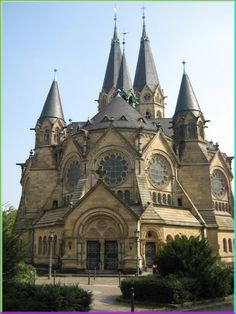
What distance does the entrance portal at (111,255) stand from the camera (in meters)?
31.8

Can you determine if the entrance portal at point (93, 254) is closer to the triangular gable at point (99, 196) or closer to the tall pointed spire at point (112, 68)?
the triangular gable at point (99, 196)

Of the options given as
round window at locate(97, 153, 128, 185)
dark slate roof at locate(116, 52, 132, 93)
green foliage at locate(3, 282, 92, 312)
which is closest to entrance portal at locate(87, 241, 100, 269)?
round window at locate(97, 153, 128, 185)

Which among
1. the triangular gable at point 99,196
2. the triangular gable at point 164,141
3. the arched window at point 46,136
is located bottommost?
the triangular gable at point 99,196

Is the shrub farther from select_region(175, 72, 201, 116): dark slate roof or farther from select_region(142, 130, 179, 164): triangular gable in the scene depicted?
select_region(175, 72, 201, 116): dark slate roof

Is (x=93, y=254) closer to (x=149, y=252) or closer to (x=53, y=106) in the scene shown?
(x=149, y=252)

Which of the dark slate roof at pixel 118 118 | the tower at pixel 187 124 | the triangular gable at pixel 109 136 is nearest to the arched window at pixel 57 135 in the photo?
the dark slate roof at pixel 118 118

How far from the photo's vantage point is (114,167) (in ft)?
126

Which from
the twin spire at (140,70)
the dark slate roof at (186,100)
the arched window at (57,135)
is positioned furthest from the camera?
the twin spire at (140,70)

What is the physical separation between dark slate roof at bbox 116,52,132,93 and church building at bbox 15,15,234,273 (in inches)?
711

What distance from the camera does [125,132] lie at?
1554 inches

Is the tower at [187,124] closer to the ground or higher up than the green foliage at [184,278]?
higher up

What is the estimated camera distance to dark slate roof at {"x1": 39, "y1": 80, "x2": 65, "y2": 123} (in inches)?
1848

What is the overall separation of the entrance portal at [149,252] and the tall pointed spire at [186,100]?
19.7m

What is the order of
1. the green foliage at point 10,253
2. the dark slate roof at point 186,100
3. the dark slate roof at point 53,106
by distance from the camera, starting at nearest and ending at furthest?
the green foliage at point 10,253 → the dark slate roof at point 186,100 → the dark slate roof at point 53,106
